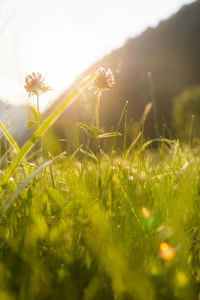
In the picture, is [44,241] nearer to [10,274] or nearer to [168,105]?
[10,274]

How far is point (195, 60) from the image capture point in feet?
161

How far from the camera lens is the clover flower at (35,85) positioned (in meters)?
1.66

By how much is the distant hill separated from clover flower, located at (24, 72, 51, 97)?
1506 inches

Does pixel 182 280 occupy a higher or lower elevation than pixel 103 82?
lower

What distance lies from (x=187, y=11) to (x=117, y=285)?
214 ft

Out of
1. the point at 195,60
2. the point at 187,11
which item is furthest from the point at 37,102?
the point at 187,11

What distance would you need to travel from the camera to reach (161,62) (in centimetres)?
5044

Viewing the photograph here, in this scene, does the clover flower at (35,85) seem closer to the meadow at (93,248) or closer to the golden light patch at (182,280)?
the meadow at (93,248)

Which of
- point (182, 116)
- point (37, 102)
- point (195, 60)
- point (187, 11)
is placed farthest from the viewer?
point (187, 11)

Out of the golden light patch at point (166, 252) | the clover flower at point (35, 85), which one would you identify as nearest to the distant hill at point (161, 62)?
the clover flower at point (35, 85)

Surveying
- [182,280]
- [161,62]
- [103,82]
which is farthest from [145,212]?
[161,62]

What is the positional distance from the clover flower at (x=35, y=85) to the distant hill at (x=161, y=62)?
38.2m

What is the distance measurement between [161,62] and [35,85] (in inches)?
2084

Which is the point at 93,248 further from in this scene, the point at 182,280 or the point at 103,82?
the point at 103,82
